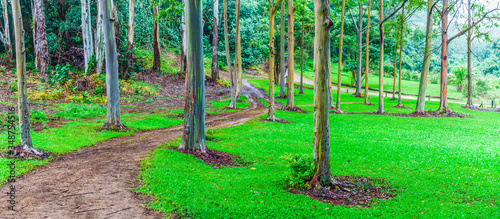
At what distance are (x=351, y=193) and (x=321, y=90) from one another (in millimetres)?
2165

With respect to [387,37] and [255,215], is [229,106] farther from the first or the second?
[387,37]

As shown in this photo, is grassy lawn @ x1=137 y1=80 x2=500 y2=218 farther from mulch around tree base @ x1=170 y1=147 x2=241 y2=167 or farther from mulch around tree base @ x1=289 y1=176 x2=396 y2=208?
mulch around tree base @ x1=170 y1=147 x2=241 y2=167

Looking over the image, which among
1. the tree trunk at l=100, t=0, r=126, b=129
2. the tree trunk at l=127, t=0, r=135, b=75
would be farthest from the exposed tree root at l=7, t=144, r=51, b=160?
the tree trunk at l=127, t=0, r=135, b=75

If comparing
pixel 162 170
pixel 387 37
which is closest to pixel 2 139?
pixel 162 170

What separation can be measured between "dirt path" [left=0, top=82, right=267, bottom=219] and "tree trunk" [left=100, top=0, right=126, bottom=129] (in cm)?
282

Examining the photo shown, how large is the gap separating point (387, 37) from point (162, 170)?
35486mm

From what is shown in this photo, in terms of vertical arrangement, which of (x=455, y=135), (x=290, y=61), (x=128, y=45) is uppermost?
(x=128, y=45)

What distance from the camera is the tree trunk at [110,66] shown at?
40.1ft

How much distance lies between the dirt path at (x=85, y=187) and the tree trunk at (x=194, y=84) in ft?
4.29

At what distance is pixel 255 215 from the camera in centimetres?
548

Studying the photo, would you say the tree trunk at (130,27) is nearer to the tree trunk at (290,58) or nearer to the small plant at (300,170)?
the tree trunk at (290,58)

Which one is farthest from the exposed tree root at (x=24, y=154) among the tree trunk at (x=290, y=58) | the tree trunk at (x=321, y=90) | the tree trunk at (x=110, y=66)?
the tree trunk at (x=290, y=58)

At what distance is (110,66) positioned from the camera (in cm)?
1234

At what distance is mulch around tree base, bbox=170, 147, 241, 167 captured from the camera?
9128mm
